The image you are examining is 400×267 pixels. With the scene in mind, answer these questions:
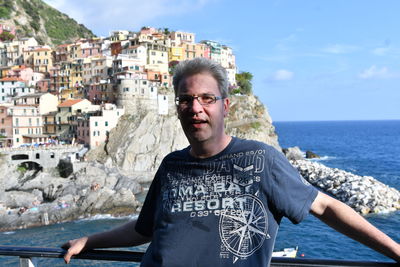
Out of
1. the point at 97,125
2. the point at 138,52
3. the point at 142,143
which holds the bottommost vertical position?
the point at 142,143

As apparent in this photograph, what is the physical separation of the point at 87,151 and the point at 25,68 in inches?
936

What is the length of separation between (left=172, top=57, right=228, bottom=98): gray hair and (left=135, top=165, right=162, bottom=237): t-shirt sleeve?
0.71 meters

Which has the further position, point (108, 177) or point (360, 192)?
point (108, 177)

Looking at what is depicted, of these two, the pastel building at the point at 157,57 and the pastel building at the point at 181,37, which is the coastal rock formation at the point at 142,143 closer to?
the pastel building at the point at 157,57

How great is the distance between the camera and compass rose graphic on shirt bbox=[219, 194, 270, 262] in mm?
1976

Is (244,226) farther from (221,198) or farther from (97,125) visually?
(97,125)

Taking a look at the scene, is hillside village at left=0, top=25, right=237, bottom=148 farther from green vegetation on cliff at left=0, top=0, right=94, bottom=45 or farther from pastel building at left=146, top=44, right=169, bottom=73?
green vegetation on cliff at left=0, top=0, right=94, bottom=45

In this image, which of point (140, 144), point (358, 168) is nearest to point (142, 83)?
point (140, 144)

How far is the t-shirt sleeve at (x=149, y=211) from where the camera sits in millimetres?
2541

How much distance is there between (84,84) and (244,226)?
54.4m

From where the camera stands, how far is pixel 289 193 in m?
2.07

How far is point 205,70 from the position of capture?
226cm

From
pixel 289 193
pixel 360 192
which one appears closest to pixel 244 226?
pixel 289 193

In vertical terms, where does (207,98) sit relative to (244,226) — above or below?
above
